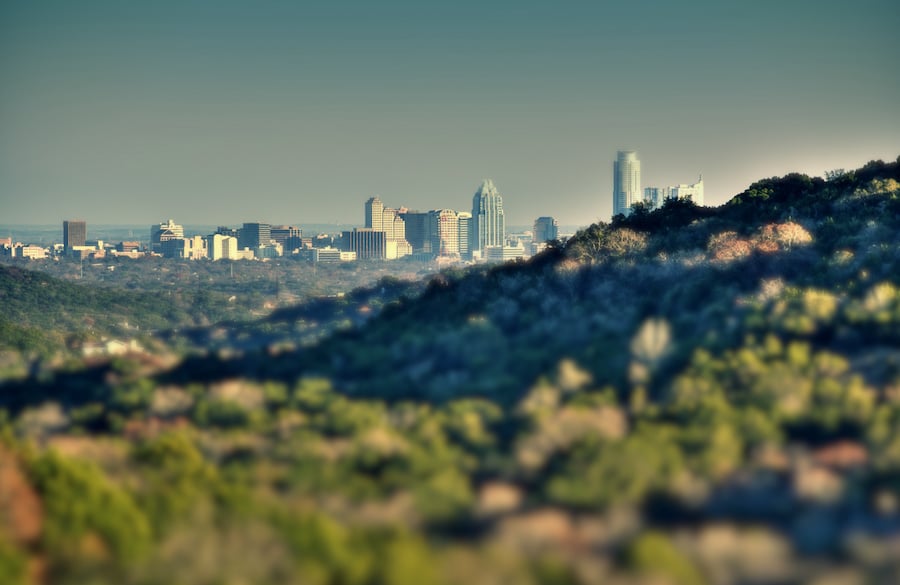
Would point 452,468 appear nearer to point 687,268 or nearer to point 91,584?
point 91,584

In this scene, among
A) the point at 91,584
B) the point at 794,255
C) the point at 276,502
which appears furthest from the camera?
the point at 794,255

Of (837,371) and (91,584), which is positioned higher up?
(837,371)

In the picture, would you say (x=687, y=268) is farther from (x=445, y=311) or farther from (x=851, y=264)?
(x=445, y=311)

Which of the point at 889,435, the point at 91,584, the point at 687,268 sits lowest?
the point at 91,584

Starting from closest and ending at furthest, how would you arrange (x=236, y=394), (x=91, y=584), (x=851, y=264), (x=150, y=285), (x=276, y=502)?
(x=91, y=584)
(x=276, y=502)
(x=236, y=394)
(x=851, y=264)
(x=150, y=285)

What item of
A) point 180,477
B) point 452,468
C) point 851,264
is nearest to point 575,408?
point 452,468

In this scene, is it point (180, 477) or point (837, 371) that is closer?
point (180, 477)

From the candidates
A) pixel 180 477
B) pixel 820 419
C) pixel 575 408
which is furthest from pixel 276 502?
pixel 820 419
